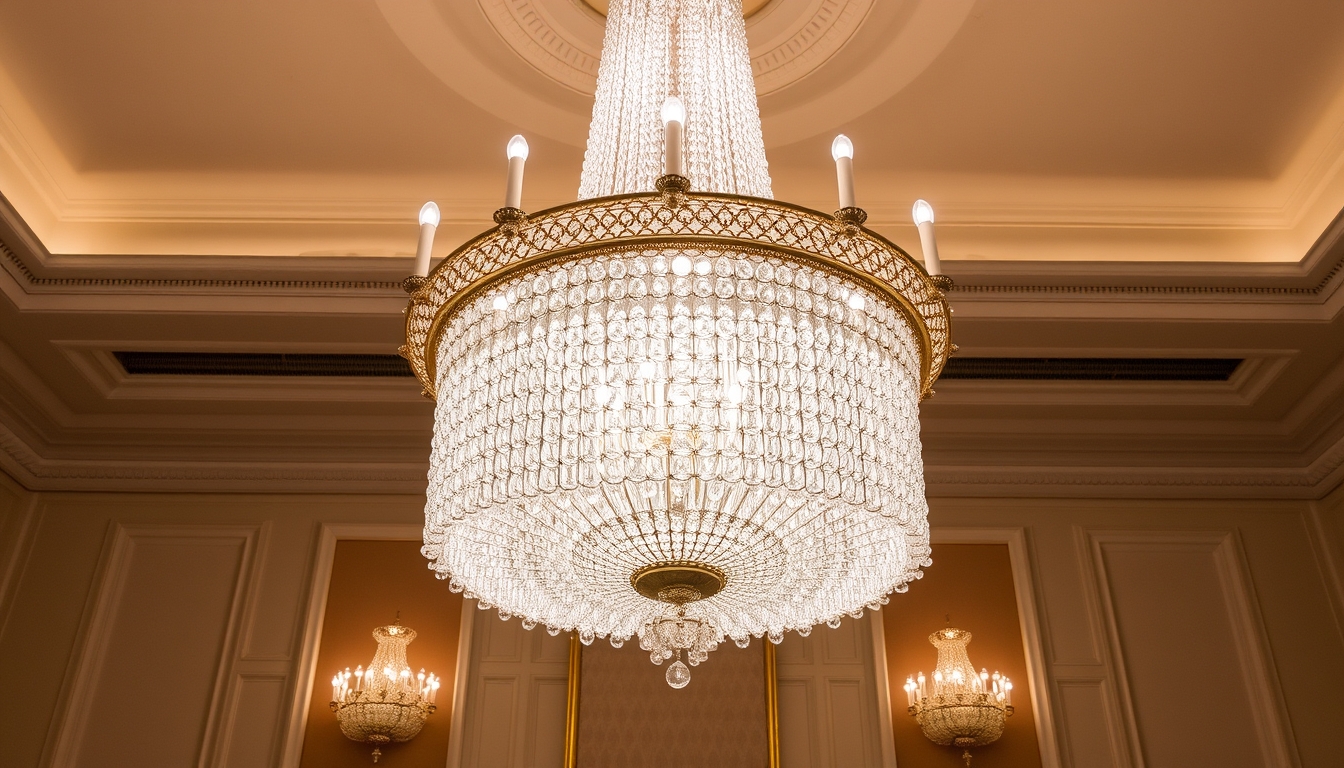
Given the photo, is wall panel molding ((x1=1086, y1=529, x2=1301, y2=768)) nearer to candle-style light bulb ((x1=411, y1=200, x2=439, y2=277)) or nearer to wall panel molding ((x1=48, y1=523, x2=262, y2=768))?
candle-style light bulb ((x1=411, y1=200, x2=439, y2=277))

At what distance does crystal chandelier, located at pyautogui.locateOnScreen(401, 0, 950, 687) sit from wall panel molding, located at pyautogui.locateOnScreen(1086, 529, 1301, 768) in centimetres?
268

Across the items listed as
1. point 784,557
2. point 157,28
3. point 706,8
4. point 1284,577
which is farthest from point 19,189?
point 1284,577

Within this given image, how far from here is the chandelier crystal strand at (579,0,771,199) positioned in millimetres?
2244

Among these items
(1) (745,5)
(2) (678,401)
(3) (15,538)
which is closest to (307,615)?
(3) (15,538)

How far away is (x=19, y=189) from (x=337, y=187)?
1.11 meters

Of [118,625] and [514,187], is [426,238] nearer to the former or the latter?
[514,187]

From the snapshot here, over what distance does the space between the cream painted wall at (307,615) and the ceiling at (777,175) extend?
1.34 ft

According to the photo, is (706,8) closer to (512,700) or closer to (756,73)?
(756,73)

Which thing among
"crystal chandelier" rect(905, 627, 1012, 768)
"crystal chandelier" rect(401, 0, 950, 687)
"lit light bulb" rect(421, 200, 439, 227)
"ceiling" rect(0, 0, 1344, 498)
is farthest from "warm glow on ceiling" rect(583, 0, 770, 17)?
"crystal chandelier" rect(905, 627, 1012, 768)

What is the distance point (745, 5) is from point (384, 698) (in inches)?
114

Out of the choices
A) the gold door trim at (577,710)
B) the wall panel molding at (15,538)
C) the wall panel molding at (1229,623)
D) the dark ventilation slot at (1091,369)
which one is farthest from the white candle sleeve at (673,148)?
the wall panel molding at (15,538)

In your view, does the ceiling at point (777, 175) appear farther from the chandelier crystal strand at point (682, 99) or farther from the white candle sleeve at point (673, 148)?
the white candle sleeve at point (673, 148)

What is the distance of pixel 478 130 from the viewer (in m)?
3.76

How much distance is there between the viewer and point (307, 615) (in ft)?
14.8
